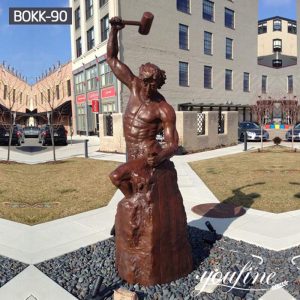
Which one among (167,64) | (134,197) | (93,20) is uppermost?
(93,20)

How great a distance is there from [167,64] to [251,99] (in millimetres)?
15173

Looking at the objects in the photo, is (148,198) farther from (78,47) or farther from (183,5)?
(78,47)

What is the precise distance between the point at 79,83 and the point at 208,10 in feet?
49.9

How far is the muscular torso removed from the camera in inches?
163

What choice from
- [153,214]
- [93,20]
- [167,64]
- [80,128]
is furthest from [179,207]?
[80,128]

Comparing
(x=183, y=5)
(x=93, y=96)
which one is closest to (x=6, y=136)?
(x=93, y=96)

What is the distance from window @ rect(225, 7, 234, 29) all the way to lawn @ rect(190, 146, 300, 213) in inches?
955

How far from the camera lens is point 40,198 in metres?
8.17

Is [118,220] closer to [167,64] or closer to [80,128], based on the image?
[167,64]

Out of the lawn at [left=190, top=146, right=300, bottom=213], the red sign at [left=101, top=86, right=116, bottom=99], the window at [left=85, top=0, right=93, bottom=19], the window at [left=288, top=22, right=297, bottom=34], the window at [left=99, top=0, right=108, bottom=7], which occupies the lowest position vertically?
the lawn at [left=190, top=146, right=300, bottom=213]

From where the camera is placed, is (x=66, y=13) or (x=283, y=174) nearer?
(x=66, y=13)

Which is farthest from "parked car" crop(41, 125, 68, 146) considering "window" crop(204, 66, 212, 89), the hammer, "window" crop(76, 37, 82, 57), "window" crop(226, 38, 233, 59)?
the hammer

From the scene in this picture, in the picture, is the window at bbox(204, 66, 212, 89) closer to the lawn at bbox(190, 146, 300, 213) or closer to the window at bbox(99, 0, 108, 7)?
the window at bbox(99, 0, 108, 7)

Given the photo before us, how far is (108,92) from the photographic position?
29.9 m
